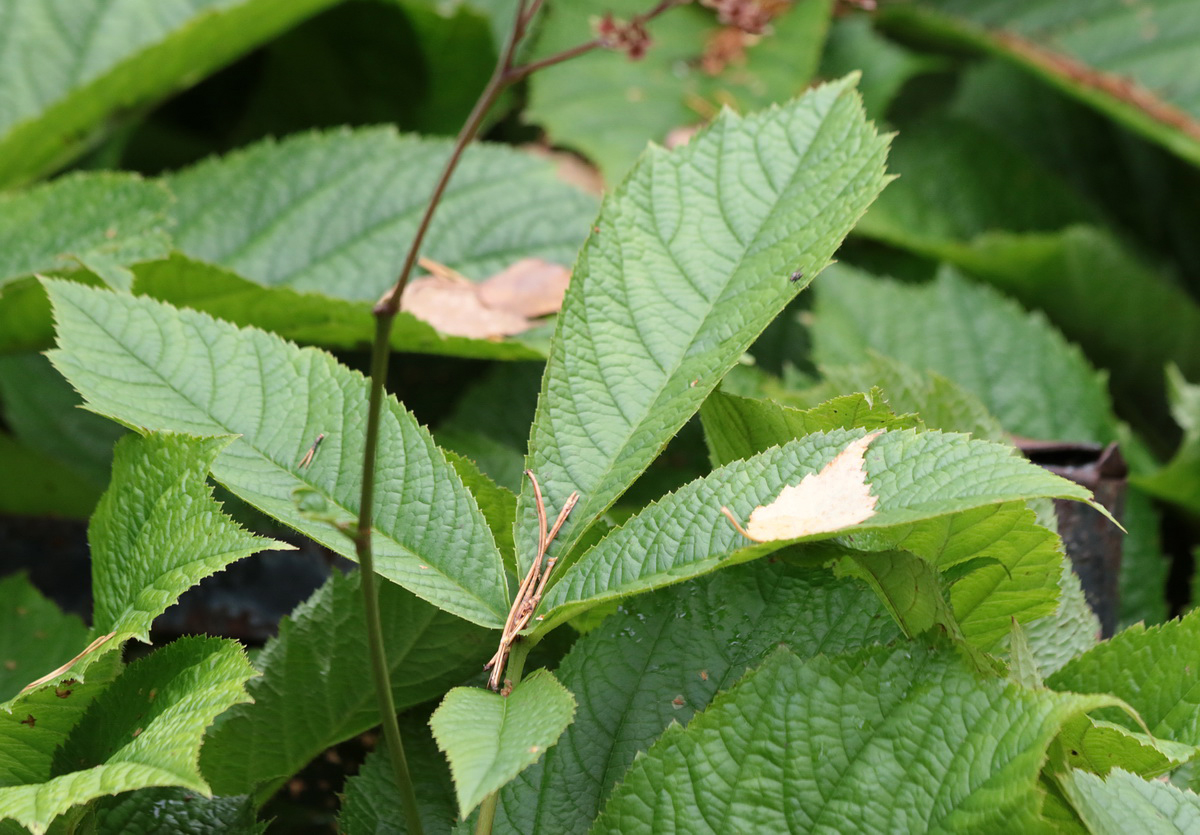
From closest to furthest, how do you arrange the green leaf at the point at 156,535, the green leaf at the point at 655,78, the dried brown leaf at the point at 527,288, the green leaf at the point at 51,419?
1. the green leaf at the point at 156,535
2. the dried brown leaf at the point at 527,288
3. the green leaf at the point at 51,419
4. the green leaf at the point at 655,78

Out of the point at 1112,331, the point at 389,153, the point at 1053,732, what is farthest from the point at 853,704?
the point at 1112,331

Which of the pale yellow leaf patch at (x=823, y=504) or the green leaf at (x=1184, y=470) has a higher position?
the pale yellow leaf patch at (x=823, y=504)

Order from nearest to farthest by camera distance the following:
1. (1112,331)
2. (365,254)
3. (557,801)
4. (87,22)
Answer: (557,801) < (365,254) < (87,22) < (1112,331)

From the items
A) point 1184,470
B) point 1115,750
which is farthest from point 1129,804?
point 1184,470

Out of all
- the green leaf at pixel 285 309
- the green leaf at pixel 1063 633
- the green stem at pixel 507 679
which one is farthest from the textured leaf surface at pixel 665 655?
the green leaf at pixel 285 309

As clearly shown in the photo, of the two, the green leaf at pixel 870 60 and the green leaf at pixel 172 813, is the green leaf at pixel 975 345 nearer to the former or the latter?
the green leaf at pixel 870 60

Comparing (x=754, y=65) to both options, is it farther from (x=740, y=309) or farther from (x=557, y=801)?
(x=557, y=801)

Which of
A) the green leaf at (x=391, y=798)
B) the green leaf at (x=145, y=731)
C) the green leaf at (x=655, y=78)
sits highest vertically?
the green leaf at (x=655, y=78)
